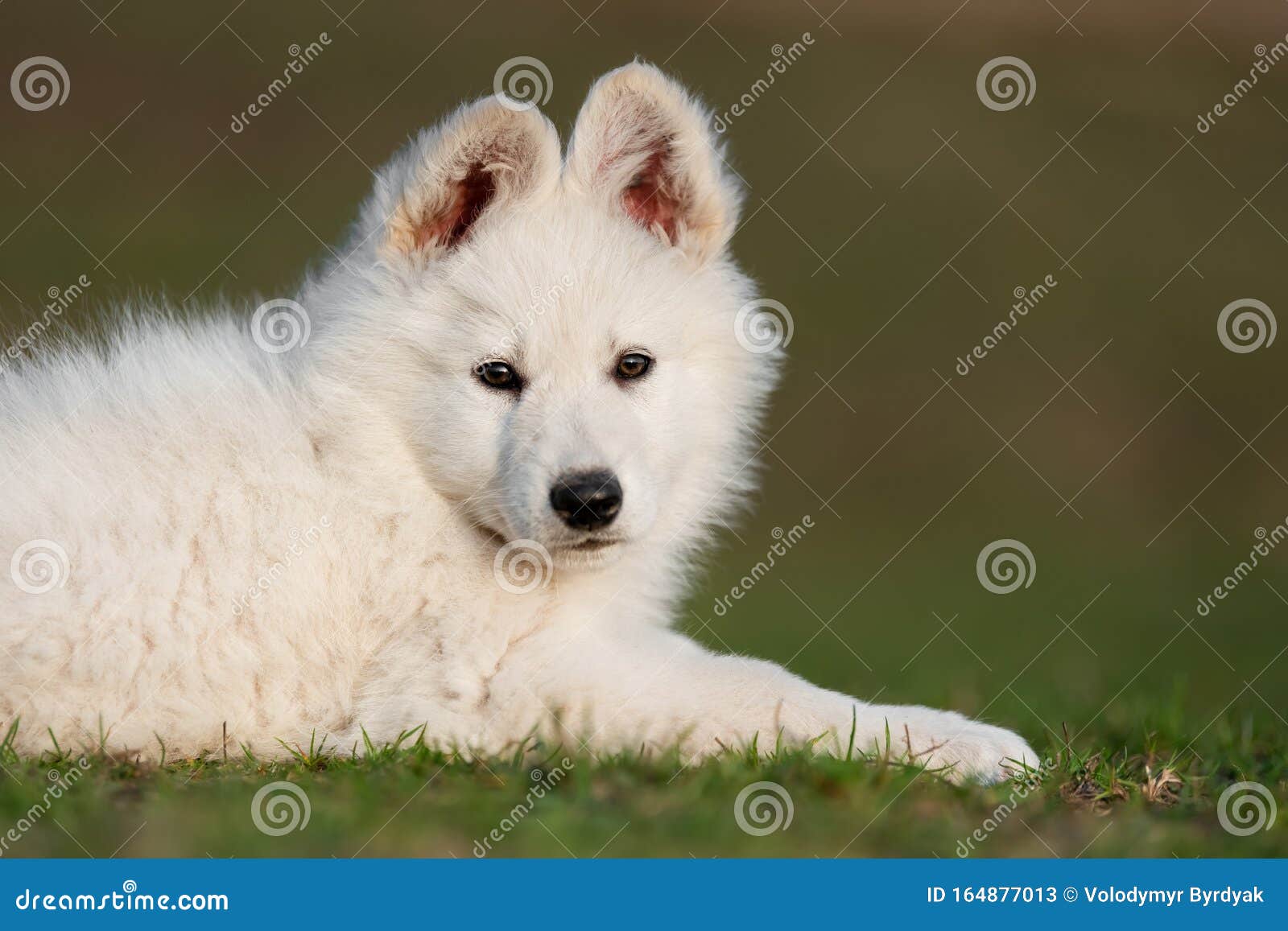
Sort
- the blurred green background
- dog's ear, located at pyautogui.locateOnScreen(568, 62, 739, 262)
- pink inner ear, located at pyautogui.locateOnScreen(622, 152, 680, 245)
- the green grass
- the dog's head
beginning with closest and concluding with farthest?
the green grass, the dog's head, dog's ear, located at pyautogui.locateOnScreen(568, 62, 739, 262), pink inner ear, located at pyautogui.locateOnScreen(622, 152, 680, 245), the blurred green background

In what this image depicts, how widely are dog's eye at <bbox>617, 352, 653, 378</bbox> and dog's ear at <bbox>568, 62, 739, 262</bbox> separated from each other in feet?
2.01

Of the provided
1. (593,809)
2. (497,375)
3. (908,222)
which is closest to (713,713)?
(593,809)

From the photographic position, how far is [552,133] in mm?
5090

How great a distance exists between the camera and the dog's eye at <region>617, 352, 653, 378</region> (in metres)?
5.05

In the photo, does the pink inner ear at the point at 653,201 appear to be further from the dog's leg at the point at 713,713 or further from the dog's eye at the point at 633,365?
the dog's leg at the point at 713,713

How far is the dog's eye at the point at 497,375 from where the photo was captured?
16.2ft

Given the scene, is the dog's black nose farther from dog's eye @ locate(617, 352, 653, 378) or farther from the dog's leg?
dog's eye @ locate(617, 352, 653, 378)

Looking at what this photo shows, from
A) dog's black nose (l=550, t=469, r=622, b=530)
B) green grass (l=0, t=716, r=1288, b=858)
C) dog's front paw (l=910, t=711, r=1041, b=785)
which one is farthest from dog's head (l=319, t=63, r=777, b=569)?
dog's front paw (l=910, t=711, r=1041, b=785)

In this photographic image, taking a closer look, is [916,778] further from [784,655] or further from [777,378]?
[784,655]

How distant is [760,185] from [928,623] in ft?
29.3

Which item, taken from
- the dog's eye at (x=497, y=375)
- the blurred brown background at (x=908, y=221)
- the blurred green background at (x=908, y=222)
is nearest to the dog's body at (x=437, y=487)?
the dog's eye at (x=497, y=375)

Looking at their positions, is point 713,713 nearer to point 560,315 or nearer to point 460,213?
point 560,315

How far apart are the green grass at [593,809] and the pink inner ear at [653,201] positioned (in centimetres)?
217

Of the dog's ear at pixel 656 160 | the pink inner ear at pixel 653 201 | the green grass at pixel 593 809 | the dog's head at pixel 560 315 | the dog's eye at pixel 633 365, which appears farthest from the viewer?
the pink inner ear at pixel 653 201
